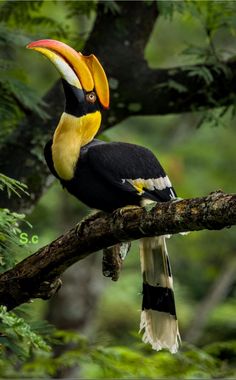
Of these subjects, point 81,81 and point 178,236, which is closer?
point 81,81

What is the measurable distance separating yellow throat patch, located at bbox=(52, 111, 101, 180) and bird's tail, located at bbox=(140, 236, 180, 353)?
594mm

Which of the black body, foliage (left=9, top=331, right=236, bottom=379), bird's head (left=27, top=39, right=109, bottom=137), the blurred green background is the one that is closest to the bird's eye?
bird's head (left=27, top=39, right=109, bottom=137)

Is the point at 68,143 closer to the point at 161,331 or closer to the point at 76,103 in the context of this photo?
the point at 76,103

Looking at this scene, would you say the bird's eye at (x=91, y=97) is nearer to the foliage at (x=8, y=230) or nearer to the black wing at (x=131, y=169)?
→ the black wing at (x=131, y=169)

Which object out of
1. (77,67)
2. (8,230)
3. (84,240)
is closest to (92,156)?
(77,67)

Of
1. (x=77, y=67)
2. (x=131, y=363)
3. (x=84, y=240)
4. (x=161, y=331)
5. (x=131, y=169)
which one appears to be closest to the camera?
(x=84, y=240)

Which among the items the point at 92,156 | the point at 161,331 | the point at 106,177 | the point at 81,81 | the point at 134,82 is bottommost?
the point at 161,331

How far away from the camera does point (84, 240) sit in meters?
3.98

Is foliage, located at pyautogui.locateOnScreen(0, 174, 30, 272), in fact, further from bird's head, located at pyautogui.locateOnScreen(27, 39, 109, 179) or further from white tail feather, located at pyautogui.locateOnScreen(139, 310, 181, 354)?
white tail feather, located at pyautogui.locateOnScreen(139, 310, 181, 354)

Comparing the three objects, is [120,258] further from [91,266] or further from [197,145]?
[197,145]

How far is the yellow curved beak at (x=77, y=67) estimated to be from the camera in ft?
14.0

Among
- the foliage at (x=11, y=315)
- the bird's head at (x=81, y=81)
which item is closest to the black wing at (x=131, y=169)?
the bird's head at (x=81, y=81)

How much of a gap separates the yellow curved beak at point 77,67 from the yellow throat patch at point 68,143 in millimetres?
147

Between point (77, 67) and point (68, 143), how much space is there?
0.36 metres
